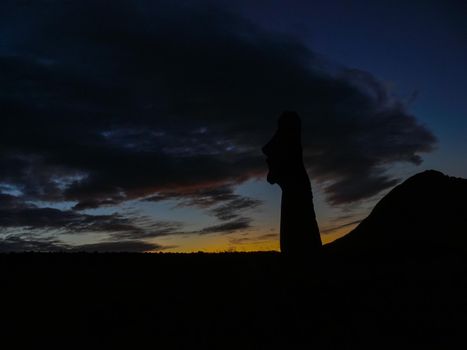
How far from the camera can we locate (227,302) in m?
13.1

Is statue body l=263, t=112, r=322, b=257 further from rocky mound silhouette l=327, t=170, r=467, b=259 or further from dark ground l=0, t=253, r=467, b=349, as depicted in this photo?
rocky mound silhouette l=327, t=170, r=467, b=259

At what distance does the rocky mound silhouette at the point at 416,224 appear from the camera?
61.8 ft

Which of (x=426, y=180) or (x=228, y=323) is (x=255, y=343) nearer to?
(x=228, y=323)

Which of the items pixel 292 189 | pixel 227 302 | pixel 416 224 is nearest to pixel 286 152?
pixel 292 189

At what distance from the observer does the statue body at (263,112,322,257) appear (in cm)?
1556

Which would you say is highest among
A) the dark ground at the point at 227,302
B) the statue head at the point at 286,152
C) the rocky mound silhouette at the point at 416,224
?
the statue head at the point at 286,152

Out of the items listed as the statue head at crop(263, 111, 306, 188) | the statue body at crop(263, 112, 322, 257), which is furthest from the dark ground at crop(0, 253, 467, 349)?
the statue head at crop(263, 111, 306, 188)

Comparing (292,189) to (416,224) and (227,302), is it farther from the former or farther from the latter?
(416,224)

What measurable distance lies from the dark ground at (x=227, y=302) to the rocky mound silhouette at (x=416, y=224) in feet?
5.24

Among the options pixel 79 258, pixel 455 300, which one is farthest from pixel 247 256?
pixel 455 300

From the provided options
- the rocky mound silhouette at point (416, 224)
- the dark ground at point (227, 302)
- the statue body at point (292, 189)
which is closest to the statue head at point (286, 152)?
the statue body at point (292, 189)

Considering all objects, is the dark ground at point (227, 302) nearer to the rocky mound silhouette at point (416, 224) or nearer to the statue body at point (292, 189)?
the statue body at point (292, 189)

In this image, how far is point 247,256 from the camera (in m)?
18.3

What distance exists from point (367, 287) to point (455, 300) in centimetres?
252
